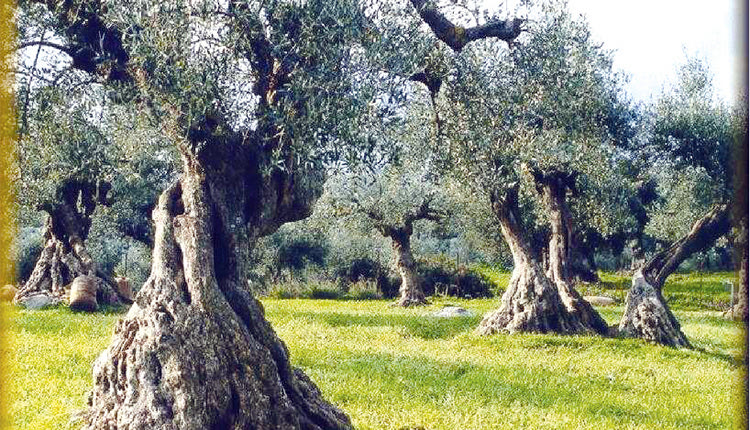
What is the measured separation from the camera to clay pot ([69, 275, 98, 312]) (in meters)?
29.5

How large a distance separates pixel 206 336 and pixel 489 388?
7.25 meters

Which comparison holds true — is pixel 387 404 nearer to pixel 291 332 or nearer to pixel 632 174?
pixel 291 332

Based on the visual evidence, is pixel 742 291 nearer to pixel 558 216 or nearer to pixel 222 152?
pixel 558 216

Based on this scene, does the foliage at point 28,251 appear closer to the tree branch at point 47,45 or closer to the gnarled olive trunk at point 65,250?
the gnarled olive trunk at point 65,250

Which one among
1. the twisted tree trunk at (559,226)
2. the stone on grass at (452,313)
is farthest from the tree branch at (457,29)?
the stone on grass at (452,313)

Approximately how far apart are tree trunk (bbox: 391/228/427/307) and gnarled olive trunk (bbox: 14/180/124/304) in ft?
50.8

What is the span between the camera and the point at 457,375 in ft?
57.6

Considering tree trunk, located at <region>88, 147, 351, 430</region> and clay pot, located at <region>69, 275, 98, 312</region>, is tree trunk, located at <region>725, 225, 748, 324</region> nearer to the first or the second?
tree trunk, located at <region>88, 147, 351, 430</region>

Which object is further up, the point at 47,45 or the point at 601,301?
the point at 47,45

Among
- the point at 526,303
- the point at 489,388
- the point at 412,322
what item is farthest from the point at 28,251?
the point at 489,388

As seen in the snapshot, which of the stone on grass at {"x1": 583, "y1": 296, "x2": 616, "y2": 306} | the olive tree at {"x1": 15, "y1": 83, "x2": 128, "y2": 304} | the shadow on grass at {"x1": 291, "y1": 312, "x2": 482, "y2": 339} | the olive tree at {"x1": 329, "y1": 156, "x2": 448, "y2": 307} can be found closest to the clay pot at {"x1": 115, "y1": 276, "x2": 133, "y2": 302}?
the olive tree at {"x1": 15, "y1": 83, "x2": 128, "y2": 304}

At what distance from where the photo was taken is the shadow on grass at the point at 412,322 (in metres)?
26.1

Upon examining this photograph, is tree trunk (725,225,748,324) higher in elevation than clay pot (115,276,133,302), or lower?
higher

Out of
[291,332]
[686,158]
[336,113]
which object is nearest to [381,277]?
[686,158]
